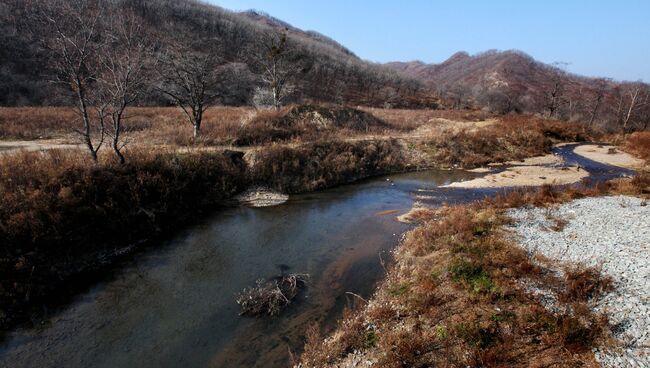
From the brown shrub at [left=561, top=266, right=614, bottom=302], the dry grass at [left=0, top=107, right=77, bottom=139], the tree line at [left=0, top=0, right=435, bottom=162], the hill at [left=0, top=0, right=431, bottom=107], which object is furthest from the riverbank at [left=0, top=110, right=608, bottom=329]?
the hill at [left=0, top=0, right=431, bottom=107]

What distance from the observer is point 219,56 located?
8312cm

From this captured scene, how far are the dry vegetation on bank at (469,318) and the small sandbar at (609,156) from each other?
2771 centimetres

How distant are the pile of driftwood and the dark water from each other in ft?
0.90

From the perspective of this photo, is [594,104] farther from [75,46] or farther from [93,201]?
[93,201]

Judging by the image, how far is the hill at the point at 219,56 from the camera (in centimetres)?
4716

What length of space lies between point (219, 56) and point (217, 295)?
8324 cm

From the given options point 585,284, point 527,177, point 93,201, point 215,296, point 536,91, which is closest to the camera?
point 585,284

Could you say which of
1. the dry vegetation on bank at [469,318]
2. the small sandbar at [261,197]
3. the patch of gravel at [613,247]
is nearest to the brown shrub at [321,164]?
the small sandbar at [261,197]

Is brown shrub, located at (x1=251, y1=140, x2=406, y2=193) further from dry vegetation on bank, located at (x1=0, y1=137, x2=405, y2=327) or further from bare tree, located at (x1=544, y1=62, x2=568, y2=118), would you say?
bare tree, located at (x1=544, y1=62, x2=568, y2=118)

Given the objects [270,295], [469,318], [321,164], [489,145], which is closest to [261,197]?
[321,164]

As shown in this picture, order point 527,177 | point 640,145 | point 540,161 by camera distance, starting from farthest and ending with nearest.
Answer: point 640,145
point 540,161
point 527,177

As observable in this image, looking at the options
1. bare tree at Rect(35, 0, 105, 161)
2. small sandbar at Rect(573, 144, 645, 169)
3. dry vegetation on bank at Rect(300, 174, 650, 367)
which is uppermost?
bare tree at Rect(35, 0, 105, 161)

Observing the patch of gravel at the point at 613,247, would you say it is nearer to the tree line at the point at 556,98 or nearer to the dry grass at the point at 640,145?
the dry grass at the point at 640,145

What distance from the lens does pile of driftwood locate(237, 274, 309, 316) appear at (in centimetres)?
1028
